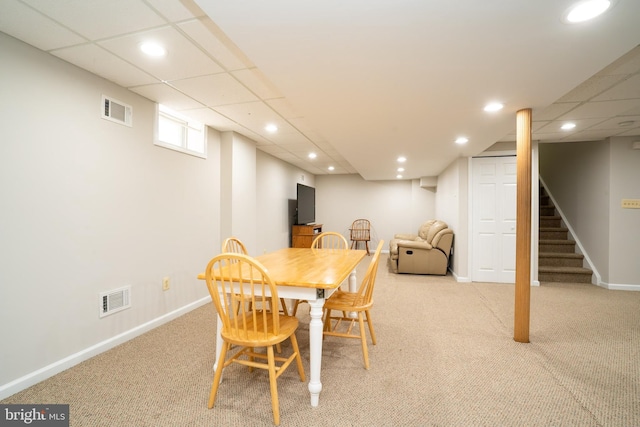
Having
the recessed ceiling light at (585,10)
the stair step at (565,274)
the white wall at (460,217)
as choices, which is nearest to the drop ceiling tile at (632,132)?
the white wall at (460,217)

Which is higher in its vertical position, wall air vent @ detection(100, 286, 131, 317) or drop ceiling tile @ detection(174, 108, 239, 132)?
drop ceiling tile @ detection(174, 108, 239, 132)

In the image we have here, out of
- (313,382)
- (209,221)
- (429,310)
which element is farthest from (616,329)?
(209,221)

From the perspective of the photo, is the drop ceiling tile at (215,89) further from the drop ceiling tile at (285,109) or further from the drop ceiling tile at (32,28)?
the drop ceiling tile at (32,28)

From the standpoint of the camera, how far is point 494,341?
246 centimetres

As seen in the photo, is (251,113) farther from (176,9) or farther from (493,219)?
(493,219)

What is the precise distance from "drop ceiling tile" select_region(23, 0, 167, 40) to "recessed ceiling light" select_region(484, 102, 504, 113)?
8.25 ft

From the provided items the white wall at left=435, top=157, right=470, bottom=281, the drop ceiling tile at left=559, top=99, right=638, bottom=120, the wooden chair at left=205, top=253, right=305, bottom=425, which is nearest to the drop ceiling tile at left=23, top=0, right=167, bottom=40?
the wooden chair at left=205, top=253, right=305, bottom=425

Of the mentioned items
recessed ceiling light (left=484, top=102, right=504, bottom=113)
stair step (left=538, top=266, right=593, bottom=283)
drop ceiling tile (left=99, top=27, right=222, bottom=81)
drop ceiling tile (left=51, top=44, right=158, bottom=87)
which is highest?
drop ceiling tile (left=99, top=27, right=222, bottom=81)

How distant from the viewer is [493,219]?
4.46 metres

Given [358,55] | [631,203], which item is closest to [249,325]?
[358,55]

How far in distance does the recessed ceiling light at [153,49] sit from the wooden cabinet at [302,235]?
182 inches

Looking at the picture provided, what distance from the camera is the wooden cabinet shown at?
6231mm

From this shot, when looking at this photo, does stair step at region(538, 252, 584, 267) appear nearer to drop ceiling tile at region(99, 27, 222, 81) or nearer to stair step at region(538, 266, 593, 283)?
stair step at region(538, 266, 593, 283)

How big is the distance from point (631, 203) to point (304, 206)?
5.51 metres
